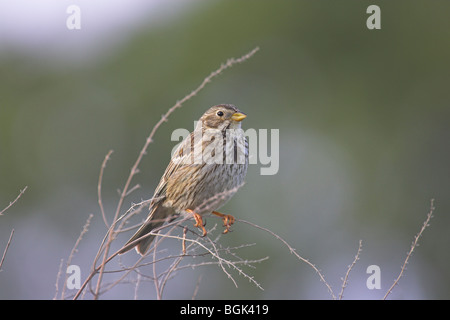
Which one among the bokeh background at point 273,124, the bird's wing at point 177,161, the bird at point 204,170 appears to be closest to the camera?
the bird at point 204,170

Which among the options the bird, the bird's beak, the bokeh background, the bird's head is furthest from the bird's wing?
the bokeh background

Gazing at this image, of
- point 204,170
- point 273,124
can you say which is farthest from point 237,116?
point 273,124

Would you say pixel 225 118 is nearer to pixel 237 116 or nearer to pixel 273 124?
pixel 237 116

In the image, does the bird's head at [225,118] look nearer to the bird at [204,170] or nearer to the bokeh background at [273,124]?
the bird at [204,170]

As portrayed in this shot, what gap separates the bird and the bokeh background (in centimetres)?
673

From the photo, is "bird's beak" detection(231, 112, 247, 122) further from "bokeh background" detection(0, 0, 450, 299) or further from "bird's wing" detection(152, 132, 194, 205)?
"bokeh background" detection(0, 0, 450, 299)

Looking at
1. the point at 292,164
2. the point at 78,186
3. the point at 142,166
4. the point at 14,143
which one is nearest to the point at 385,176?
the point at 292,164

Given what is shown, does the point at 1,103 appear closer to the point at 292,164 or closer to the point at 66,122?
the point at 66,122

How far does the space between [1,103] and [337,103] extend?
24.2 ft

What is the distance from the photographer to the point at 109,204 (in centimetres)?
1332

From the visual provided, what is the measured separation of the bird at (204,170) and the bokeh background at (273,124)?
6727 millimetres

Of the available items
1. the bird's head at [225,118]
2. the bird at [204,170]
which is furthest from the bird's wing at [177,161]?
the bird's head at [225,118]

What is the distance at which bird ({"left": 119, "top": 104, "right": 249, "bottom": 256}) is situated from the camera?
5074 mm

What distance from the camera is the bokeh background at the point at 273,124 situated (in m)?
13.4
